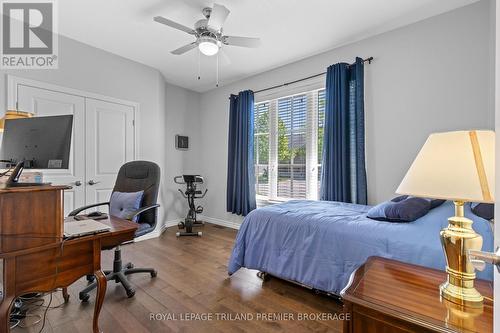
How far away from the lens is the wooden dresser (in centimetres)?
79

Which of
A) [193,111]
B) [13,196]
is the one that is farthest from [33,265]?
[193,111]

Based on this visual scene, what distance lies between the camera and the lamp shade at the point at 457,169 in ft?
2.68

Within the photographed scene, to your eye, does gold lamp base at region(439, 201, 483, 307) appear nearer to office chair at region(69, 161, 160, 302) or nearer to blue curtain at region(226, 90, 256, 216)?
office chair at region(69, 161, 160, 302)

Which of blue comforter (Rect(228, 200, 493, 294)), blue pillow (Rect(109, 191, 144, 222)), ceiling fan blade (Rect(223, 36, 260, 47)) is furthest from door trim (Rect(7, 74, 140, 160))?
blue comforter (Rect(228, 200, 493, 294))

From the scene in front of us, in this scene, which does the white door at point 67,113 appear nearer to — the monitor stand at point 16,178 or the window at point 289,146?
the monitor stand at point 16,178

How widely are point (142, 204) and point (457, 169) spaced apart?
2444 mm

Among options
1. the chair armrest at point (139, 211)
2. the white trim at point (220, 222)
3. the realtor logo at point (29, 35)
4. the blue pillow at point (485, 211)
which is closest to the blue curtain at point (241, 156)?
the white trim at point (220, 222)

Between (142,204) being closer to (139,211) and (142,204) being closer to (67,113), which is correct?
(139,211)

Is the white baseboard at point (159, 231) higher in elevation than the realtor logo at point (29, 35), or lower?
lower

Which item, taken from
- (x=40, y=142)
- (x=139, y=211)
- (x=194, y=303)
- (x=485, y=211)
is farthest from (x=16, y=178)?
(x=485, y=211)

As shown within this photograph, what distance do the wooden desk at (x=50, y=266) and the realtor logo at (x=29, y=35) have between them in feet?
8.45

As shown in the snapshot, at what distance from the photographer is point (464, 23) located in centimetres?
233

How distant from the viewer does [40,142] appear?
1.31 m

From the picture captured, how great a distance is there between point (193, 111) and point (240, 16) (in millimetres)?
2732
